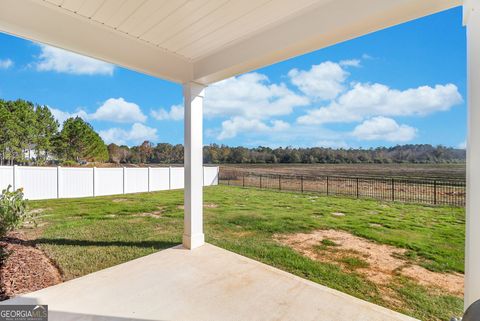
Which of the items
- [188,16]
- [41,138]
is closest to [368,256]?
[188,16]

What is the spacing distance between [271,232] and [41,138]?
6.99 metres

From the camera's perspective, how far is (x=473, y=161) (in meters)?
1.11

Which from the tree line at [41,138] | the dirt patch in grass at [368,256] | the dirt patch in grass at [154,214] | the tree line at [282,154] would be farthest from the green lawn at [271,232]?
the tree line at [41,138]

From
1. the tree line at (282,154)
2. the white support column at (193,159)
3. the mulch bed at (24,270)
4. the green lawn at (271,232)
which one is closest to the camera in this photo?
the mulch bed at (24,270)

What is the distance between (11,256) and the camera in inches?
105

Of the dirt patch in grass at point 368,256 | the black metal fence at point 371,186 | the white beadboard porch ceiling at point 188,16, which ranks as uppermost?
the white beadboard porch ceiling at point 188,16

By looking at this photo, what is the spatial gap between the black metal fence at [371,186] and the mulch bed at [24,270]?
6517mm

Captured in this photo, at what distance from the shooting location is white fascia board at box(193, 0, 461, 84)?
1342mm

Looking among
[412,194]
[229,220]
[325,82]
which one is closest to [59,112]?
[229,220]

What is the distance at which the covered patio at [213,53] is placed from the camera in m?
1.37

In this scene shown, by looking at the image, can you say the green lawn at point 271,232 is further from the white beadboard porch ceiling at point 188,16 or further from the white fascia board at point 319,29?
the white beadboard porch ceiling at point 188,16

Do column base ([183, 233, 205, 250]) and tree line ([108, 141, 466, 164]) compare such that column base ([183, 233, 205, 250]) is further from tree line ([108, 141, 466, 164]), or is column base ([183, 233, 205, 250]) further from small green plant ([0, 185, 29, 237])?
small green plant ([0, 185, 29, 237])

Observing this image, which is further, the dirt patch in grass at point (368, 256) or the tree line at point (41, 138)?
the tree line at point (41, 138)

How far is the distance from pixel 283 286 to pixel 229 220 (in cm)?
267
